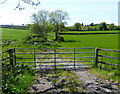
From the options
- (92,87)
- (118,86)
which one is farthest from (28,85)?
(118,86)

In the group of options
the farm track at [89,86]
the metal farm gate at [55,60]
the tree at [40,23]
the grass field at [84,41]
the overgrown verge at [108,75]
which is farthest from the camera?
the tree at [40,23]

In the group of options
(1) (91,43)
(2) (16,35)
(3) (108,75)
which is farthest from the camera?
(2) (16,35)

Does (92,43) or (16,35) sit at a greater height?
(16,35)

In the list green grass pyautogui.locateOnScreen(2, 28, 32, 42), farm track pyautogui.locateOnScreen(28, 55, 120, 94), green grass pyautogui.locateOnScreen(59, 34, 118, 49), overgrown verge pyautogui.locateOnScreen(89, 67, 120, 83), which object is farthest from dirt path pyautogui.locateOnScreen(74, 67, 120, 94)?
green grass pyautogui.locateOnScreen(2, 28, 32, 42)

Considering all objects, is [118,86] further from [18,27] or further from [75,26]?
[75,26]

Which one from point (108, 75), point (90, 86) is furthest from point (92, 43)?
point (90, 86)

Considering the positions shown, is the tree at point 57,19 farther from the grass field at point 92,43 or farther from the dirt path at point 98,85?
the dirt path at point 98,85

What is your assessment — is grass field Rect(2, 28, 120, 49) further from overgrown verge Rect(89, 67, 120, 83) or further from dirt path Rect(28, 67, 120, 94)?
dirt path Rect(28, 67, 120, 94)

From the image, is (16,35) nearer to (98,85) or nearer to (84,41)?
(84,41)

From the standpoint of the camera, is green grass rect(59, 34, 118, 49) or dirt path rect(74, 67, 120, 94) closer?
dirt path rect(74, 67, 120, 94)

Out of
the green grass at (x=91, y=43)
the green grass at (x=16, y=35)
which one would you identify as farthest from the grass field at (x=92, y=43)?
the green grass at (x=16, y=35)

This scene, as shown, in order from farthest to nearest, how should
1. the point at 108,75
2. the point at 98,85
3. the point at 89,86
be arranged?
the point at 108,75, the point at 98,85, the point at 89,86

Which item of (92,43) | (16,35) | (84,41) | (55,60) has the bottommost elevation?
(92,43)

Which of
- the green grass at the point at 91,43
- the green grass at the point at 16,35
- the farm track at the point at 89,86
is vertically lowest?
the green grass at the point at 91,43
